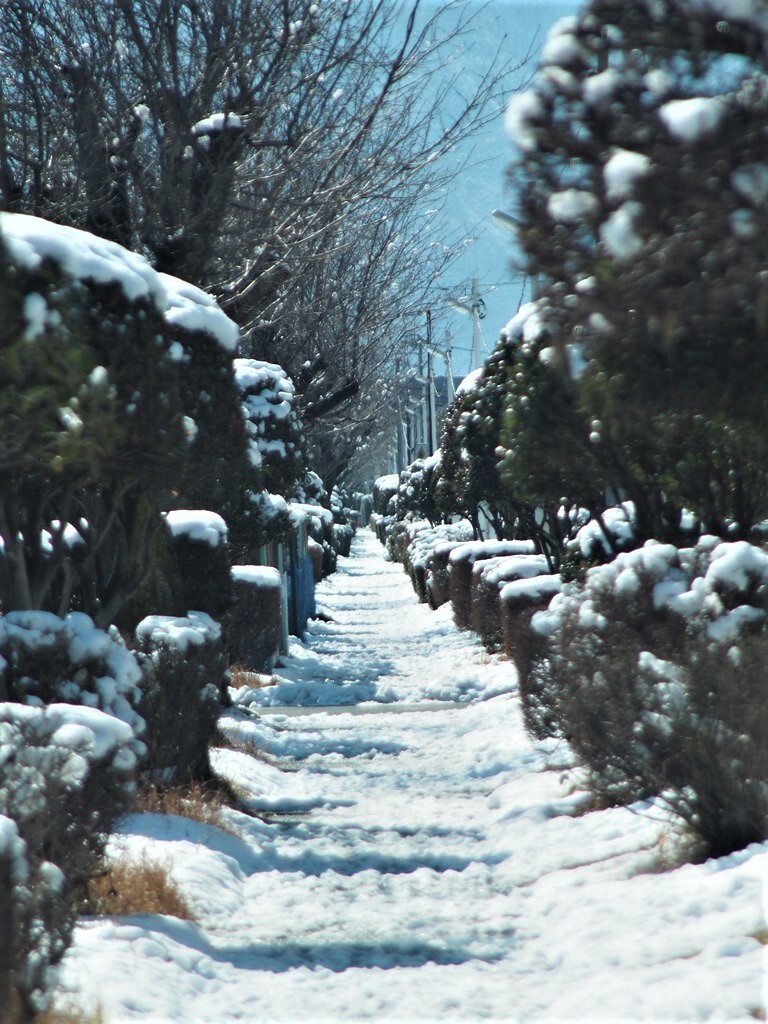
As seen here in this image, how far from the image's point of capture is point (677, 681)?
6.09 metres

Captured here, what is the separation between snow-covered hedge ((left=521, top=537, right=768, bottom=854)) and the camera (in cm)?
570

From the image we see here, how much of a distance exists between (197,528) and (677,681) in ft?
20.3

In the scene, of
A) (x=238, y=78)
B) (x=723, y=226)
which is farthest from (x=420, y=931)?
(x=238, y=78)

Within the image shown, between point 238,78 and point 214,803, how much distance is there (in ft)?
22.8

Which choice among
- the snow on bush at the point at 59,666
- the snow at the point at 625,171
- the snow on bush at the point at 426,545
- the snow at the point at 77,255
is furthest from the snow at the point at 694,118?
the snow on bush at the point at 426,545

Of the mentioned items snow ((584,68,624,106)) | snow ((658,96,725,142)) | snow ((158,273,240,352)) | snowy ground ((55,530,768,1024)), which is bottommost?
snowy ground ((55,530,768,1024))

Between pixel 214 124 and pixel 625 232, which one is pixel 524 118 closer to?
pixel 625 232

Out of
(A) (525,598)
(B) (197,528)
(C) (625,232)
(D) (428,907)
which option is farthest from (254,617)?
(C) (625,232)

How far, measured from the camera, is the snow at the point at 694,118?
3314 millimetres

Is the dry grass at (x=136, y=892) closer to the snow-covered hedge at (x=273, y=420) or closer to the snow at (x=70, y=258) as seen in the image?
the snow at (x=70, y=258)

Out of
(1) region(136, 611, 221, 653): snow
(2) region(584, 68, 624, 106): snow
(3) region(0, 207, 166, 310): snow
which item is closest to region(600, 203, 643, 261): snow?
(2) region(584, 68, 624, 106): snow

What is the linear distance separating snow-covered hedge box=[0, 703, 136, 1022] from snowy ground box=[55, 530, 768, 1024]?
35 cm

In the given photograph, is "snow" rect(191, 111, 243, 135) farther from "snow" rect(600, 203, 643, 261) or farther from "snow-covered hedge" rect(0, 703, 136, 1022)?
"snow" rect(600, 203, 643, 261)

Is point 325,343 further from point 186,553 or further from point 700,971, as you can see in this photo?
point 700,971
